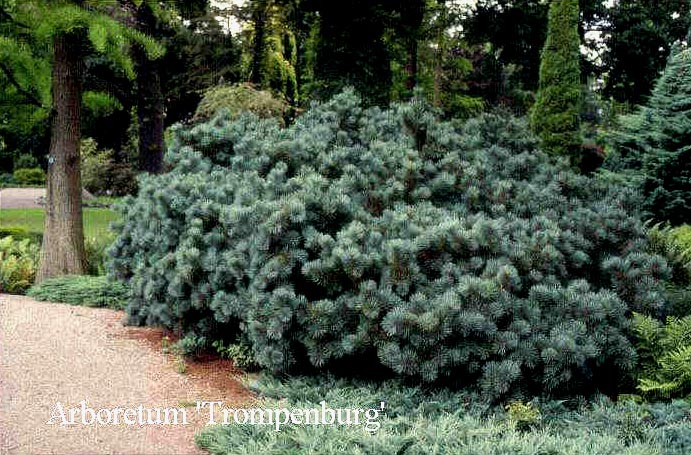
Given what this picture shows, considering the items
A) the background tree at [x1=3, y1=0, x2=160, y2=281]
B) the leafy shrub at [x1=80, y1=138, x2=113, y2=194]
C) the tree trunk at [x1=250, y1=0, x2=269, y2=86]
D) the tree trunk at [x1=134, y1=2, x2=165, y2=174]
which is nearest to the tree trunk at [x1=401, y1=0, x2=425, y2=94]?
the tree trunk at [x1=250, y1=0, x2=269, y2=86]

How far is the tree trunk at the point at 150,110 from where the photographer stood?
15875mm

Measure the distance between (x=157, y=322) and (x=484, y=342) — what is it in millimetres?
2950

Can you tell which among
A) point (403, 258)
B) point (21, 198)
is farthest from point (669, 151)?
point (21, 198)

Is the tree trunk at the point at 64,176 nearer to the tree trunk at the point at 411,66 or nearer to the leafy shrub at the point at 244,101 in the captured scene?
the leafy shrub at the point at 244,101

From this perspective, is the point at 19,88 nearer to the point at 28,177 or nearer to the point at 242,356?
the point at 242,356

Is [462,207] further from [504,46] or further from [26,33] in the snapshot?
[504,46]

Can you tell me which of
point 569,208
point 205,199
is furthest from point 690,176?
point 205,199

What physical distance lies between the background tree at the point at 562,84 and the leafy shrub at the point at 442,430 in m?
11.0

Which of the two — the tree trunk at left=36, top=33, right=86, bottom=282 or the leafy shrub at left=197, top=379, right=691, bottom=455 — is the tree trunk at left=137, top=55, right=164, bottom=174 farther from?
the leafy shrub at left=197, top=379, right=691, bottom=455

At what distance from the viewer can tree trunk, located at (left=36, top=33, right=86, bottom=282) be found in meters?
8.11

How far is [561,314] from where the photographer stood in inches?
163

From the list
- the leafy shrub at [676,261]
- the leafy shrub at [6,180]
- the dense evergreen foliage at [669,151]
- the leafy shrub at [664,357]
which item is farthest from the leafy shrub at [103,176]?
the leafy shrub at [664,357]

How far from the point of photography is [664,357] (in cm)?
416

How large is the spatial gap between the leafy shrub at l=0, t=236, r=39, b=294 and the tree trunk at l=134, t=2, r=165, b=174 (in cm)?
696
